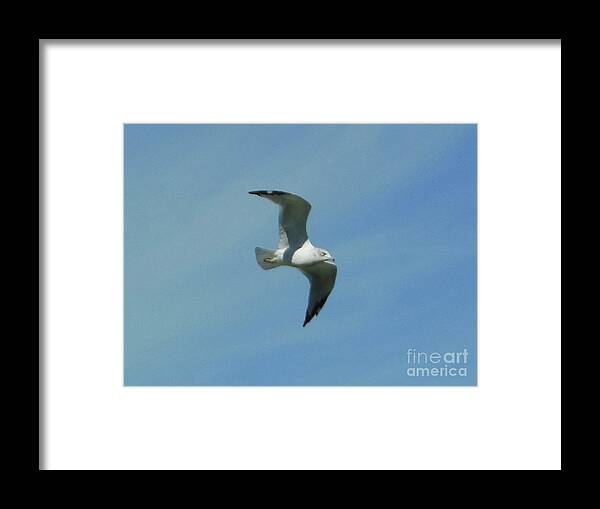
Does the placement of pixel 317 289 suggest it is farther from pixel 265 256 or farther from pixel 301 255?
pixel 265 256

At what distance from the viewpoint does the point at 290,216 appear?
6.55 m

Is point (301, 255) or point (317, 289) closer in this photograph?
point (301, 255)

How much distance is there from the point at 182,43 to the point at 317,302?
7.68 feet

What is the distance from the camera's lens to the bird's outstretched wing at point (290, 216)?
20.7 ft

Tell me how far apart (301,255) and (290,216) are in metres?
0.32

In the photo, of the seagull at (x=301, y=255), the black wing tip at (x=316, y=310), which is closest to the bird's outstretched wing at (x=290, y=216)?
the seagull at (x=301, y=255)

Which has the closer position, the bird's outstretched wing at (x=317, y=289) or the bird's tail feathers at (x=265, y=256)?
the bird's tail feathers at (x=265, y=256)

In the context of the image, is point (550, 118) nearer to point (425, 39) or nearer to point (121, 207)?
point (425, 39)

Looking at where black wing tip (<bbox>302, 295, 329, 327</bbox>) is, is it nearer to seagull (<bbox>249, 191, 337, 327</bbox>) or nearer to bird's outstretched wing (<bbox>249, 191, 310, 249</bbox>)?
seagull (<bbox>249, 191, 337, 327</bbox>)

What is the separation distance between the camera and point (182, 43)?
5465 millimetres

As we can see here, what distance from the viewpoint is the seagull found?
→ 21.3ft

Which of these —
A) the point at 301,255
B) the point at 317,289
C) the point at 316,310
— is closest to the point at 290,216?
the point at 301,255

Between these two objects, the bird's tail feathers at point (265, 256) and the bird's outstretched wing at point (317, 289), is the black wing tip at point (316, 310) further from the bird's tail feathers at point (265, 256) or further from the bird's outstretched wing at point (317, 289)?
the bird's tail feathers at point (265, 256)

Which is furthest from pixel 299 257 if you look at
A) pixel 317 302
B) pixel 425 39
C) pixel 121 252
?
pixel 425 39
